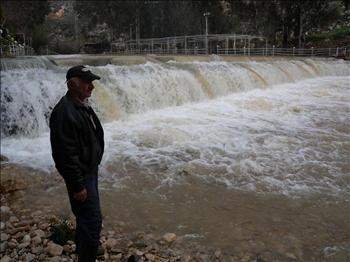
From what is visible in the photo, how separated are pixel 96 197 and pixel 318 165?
5326 millimetres

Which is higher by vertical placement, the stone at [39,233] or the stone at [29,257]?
the stone at [39,233]

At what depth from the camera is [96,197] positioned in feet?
11.6

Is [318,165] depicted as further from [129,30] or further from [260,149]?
[129,30]

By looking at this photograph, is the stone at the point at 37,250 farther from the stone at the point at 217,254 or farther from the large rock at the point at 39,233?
the stone at the point at 217,254

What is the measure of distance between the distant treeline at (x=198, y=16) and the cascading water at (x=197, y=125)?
26480 millimetres

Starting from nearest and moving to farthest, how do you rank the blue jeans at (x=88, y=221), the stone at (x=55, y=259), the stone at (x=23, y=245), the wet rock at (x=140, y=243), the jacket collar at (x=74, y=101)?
the jacket collar at (x=74, y=101), the blue jeans at (x=88, y=221), the stone at (x=55, y=259), the stone at (x=23, y=245), the wet rock at (x=140, y=243)

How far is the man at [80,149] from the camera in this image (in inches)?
127

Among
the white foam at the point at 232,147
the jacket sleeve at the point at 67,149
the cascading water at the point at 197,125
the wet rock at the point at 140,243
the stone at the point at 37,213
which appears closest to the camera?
the jacket sleeve at the point at 67,149

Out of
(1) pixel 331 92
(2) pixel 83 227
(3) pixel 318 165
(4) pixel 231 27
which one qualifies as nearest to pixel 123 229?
(2) pixel 83 227

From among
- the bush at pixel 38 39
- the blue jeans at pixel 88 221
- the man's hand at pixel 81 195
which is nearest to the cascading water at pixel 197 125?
the blue jeans at pixel 88 221

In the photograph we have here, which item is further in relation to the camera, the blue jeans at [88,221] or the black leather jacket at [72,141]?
the blue jeans at [88,221]

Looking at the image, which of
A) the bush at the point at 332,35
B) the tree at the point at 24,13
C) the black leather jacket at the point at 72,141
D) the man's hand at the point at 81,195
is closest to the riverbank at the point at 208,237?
the man's hand at the point at 81,195

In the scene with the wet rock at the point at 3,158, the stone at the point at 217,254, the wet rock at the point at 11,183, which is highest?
the wet rock at the point at 3,158

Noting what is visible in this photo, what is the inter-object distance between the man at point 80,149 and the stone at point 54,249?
0.85 m
